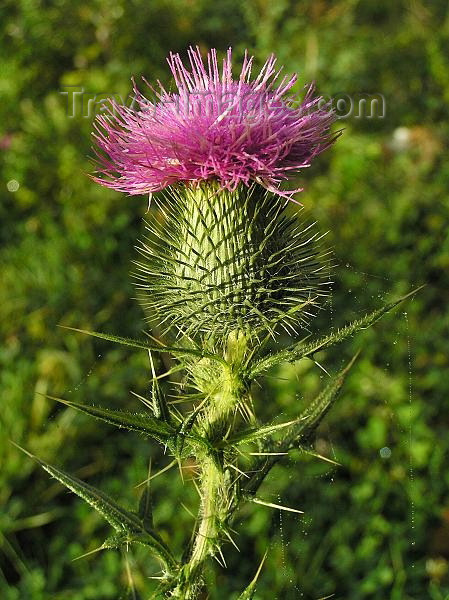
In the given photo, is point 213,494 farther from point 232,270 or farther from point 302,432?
point 232,270

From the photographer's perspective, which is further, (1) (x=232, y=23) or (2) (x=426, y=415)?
(1) (x=232, y=23)

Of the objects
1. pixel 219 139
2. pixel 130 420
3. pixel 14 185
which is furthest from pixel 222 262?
pixel 14 185

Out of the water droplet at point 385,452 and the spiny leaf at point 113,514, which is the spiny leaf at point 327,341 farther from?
the water droplet at point 385,452

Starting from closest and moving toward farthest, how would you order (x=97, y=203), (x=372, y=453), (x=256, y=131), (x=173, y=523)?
(x=256, y=131)
(x=173, y=523)
(x=372, y=453)
(x=97, y=203)

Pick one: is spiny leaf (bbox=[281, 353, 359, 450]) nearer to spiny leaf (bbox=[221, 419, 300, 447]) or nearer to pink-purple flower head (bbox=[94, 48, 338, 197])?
spiny leaf (bbox=[221, 419, 300, 447])

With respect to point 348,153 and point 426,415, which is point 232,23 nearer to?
point 348,153

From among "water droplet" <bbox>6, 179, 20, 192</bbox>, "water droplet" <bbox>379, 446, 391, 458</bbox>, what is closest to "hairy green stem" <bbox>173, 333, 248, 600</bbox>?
"water droplet" <bbox>379, 446, 391, 458</bbox>

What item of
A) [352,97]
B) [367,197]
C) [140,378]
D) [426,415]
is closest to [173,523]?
[140,378]
